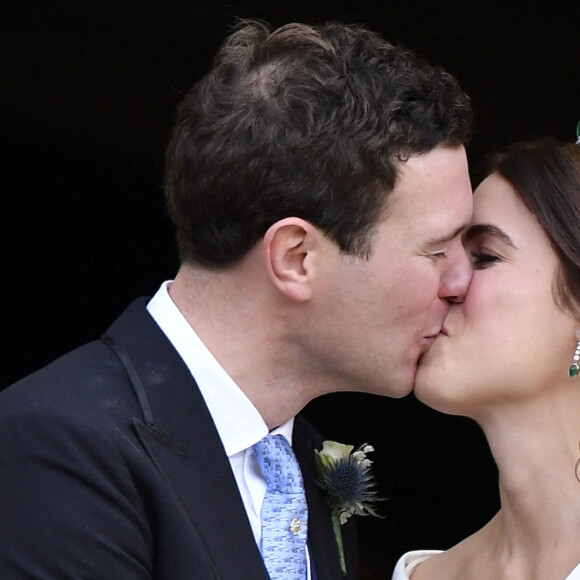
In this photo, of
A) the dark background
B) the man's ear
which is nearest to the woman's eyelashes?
the man's ear

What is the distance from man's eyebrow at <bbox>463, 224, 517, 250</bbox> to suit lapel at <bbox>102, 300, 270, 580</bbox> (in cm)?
85

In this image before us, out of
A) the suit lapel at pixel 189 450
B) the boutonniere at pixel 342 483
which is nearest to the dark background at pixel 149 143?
the boutonniere at pixel 342 483

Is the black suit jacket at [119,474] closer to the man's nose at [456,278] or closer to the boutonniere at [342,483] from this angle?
the boutonniere at [342,483]

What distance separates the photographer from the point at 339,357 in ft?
9.46

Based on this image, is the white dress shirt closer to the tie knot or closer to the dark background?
the tie knot

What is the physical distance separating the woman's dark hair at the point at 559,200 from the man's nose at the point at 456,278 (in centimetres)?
22

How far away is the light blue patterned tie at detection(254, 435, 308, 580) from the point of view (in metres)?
2.78

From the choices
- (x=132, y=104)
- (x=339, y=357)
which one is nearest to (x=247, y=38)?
(x=339, y=357)

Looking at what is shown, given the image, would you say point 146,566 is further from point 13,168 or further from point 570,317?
point 13,168

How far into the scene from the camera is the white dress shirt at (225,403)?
2.76m

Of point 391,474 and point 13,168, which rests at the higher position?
point 13,168

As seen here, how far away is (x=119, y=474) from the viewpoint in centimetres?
246

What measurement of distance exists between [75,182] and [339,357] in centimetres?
375

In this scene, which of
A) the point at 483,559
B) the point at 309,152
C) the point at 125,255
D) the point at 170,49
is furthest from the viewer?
the point at 125,255
